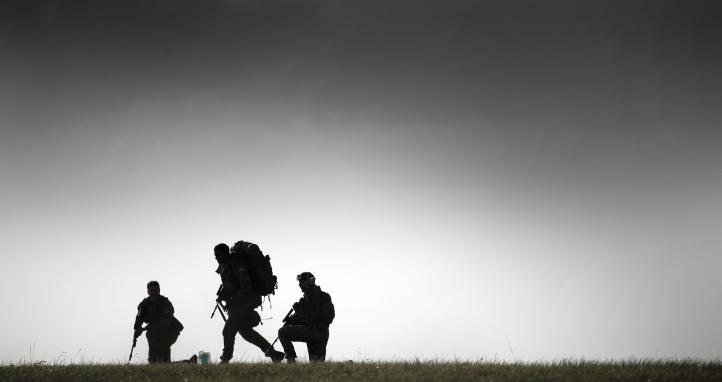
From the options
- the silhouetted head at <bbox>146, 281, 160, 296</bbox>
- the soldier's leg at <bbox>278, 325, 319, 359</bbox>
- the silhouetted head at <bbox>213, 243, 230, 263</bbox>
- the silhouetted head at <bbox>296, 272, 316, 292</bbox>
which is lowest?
the soldier's leg at <bbox>278, 325, 319, 359</bbox>

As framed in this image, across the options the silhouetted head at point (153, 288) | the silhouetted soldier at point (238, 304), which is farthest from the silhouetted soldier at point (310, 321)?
the silhouetted head at point (153, 288)

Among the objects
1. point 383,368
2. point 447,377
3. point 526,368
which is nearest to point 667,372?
point 526,368

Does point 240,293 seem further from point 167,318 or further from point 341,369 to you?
point 341,369

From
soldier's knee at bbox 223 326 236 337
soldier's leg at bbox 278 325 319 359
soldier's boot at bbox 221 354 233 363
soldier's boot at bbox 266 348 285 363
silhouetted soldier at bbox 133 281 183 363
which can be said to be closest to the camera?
soldier's boot at bbox 266 348 285 363

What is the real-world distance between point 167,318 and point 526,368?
9434mm

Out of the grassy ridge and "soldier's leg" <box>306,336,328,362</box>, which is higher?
"soldier's leg" <box>306,336,328,362</box>

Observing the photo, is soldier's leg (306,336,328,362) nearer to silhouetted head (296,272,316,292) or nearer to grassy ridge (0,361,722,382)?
silhouetted head (296,272,316,292)

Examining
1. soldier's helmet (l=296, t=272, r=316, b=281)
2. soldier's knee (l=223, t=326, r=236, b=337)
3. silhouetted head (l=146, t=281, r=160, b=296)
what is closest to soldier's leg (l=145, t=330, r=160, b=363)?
silhouetted head (l=146, t=281, r=160, b=296)

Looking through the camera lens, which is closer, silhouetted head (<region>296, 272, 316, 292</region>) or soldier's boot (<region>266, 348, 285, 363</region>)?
soldier's boot (<region>266, 348, 285, 363</region>)

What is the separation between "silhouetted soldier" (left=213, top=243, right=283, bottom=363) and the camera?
19641 mm

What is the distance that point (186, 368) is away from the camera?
16812 mm

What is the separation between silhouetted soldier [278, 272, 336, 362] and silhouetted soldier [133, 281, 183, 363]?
3317 millimetres

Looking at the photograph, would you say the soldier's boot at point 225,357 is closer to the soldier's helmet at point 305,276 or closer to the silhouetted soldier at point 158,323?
the soldier's helmet at point 305,276

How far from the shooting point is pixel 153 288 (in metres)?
21.5
